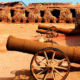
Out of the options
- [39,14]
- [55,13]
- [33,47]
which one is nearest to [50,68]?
[33,47]

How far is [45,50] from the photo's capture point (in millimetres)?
3191

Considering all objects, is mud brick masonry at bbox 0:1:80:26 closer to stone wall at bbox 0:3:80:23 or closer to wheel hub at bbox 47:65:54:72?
stone wall at bbox 0:3:80:23

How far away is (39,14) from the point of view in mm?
21547

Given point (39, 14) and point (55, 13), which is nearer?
point (39, 14)

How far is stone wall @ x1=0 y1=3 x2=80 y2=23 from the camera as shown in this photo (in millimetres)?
20797

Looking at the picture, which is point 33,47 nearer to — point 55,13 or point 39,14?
point 39,14

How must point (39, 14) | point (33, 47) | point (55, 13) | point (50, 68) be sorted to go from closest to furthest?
1. point (50, 68)
2. point (33, 47)
3. point (39, 14)
4. point (55, 13)

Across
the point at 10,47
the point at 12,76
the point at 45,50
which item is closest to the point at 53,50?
the point at 45,50

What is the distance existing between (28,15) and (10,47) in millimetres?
18936

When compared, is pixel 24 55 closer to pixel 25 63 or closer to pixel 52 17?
pixel 25 63

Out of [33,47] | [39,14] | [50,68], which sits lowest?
[50,68]

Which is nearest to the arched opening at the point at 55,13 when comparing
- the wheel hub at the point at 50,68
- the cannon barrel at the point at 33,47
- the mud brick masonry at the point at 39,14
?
the mud brick masonry at the point at 39,14

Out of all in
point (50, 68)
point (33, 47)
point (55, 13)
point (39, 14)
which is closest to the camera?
point (50, 68)

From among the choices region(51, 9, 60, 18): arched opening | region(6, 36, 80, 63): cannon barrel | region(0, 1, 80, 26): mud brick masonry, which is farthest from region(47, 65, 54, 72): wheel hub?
region(51, 9, 60, 18): arched opening
